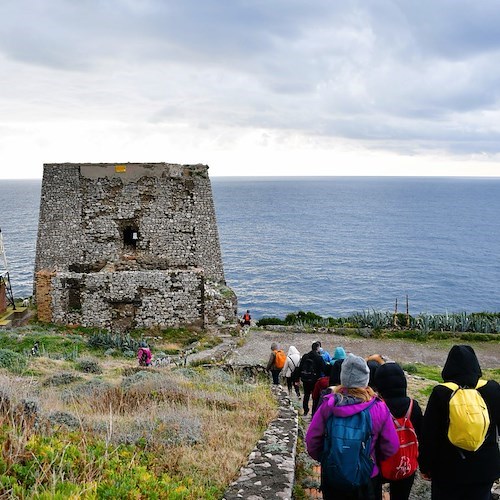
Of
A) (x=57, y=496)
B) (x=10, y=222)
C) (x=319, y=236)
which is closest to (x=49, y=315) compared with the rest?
(x=57, y=496)

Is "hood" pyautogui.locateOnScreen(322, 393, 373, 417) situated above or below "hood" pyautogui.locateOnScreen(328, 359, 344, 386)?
above

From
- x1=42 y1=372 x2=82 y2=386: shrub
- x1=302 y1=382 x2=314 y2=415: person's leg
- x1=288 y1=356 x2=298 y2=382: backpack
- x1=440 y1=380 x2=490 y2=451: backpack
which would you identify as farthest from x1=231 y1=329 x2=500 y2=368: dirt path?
x1=440 y1=380 x2=490 y2=451: backpack

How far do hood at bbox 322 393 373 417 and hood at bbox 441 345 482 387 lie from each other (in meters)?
0.76

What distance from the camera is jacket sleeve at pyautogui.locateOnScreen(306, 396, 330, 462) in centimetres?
429

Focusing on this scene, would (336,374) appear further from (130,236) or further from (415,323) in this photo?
(415,323)

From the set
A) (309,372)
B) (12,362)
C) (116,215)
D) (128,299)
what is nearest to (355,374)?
(309,372)

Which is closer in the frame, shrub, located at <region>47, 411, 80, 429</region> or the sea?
shrub, located at <region>47, 411, 80, 429</region>

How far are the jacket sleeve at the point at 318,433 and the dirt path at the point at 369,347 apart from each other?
13359mm

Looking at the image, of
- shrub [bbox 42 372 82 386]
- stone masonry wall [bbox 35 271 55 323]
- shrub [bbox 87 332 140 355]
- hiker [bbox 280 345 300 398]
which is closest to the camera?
shrub [bbox 42 372 82 386]

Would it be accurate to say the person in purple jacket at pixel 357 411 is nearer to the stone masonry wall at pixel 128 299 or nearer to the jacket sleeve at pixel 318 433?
the jacket sleeve at pixel 318 433

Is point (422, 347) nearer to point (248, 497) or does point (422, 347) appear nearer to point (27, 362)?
point (27, 362)

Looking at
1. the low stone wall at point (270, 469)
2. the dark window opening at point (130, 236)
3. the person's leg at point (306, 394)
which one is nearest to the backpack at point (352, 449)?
the low stone wall at point (270, 469)

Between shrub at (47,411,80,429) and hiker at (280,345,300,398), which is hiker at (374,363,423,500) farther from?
hiker at (280,345,300,398)

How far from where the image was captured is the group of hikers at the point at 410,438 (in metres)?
4.15
